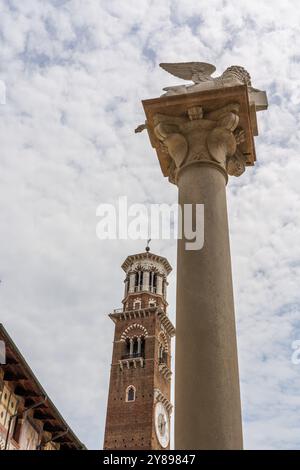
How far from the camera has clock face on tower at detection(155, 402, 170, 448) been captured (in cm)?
4388

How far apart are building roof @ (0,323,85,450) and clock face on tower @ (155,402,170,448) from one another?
22689 mm

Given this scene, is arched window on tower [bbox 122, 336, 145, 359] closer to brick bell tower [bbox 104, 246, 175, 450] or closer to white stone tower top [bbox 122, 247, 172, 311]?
brick bell tower [bbox 104, 246, 175, 450]

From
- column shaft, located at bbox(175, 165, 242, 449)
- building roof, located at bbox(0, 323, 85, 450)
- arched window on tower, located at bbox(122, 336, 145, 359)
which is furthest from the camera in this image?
arched window on tower, located at bbox(122, 336, 145, 359)

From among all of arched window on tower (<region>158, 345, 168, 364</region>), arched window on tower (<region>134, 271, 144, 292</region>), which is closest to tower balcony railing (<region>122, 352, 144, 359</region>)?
arched window on tower (<region>158, 345, 168, 364</region>)

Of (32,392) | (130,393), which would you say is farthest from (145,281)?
(32,392)

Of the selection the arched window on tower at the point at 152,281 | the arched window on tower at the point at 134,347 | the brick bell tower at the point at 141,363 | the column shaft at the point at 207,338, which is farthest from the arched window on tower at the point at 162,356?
the column shaft at the point at 207,338

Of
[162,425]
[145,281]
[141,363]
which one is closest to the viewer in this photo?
[162,425]

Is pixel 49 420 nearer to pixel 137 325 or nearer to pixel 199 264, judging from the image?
pixel 199 264

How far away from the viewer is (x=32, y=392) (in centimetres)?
1878

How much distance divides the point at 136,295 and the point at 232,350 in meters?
46.5

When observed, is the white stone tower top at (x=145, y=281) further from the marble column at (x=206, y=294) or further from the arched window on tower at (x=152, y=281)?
the marble column at (x=206, y=294)

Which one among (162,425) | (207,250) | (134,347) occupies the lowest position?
(207,250)

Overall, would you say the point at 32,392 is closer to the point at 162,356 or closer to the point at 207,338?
the point at 207,338

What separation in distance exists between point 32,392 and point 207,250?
51.1ft
